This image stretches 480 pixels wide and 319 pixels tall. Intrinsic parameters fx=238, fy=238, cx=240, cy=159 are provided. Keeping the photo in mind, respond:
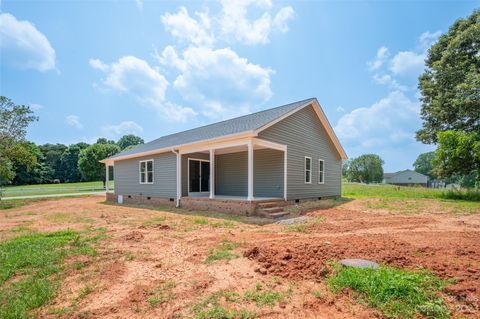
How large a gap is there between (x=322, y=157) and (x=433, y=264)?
10617 mm

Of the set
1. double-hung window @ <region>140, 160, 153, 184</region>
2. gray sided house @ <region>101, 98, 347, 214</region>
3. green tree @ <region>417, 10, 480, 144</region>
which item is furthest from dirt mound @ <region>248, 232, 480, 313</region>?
green tree @ <region>417, 10, 480, 144</region>

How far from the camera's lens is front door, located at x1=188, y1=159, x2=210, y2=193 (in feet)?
41.5

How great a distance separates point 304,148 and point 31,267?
10.9 m

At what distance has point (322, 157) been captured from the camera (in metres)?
13.7

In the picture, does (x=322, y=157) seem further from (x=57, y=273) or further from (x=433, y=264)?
(x=57, y=273)

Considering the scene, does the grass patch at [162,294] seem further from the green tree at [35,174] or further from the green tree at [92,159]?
the green tree at [35,174]

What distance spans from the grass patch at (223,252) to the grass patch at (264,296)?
122 centimetres

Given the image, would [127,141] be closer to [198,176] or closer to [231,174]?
[198,176]

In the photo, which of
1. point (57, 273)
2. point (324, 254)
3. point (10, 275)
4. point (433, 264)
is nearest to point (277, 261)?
point (324, 254)

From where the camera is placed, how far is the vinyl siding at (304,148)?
35.4 ft

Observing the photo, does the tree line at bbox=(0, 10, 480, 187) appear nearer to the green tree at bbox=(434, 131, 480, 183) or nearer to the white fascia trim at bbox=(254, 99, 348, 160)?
the green tree at bbox=(434, 131, 480, 183)

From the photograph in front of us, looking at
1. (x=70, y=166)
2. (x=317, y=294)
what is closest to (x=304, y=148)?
(x=317, y=294)

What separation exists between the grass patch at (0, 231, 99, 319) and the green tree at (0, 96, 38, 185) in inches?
512

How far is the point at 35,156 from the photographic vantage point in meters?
17.5
